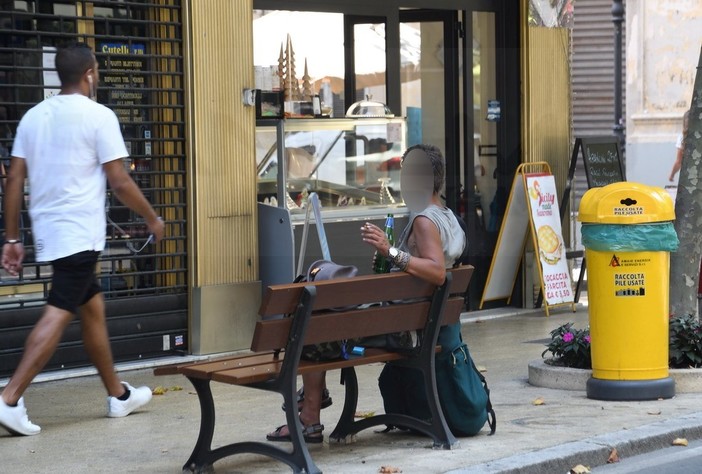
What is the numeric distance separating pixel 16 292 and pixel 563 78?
5697mm

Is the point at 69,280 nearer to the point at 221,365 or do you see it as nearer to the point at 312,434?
the point at 221,365

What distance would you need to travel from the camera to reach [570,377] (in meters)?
8.13

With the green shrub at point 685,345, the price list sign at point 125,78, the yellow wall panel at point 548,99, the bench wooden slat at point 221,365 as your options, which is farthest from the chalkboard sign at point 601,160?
the bench wooden slat at point 221,365

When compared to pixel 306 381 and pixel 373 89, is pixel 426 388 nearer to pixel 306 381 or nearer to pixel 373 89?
pixel 306 381

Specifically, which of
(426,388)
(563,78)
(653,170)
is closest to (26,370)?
(426,388)

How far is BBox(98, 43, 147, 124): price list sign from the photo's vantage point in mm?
9211

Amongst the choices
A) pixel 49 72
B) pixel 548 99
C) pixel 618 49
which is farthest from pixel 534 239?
pixel 618 49

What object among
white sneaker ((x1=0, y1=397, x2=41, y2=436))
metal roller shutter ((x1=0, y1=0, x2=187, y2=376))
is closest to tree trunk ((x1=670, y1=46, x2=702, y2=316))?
metal roller shutter ((x1=0, y1=0, x2=187, y2=376))

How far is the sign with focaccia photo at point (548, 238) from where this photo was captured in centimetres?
1173

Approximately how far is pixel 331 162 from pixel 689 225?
2874 millimetres

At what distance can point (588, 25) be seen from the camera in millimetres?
25562

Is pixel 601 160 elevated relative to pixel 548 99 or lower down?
lower down

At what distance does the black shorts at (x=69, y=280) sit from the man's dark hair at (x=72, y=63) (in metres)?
0.89

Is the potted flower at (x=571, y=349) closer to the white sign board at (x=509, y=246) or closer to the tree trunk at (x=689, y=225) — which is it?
the tree trunk at (x=689, y=225)
